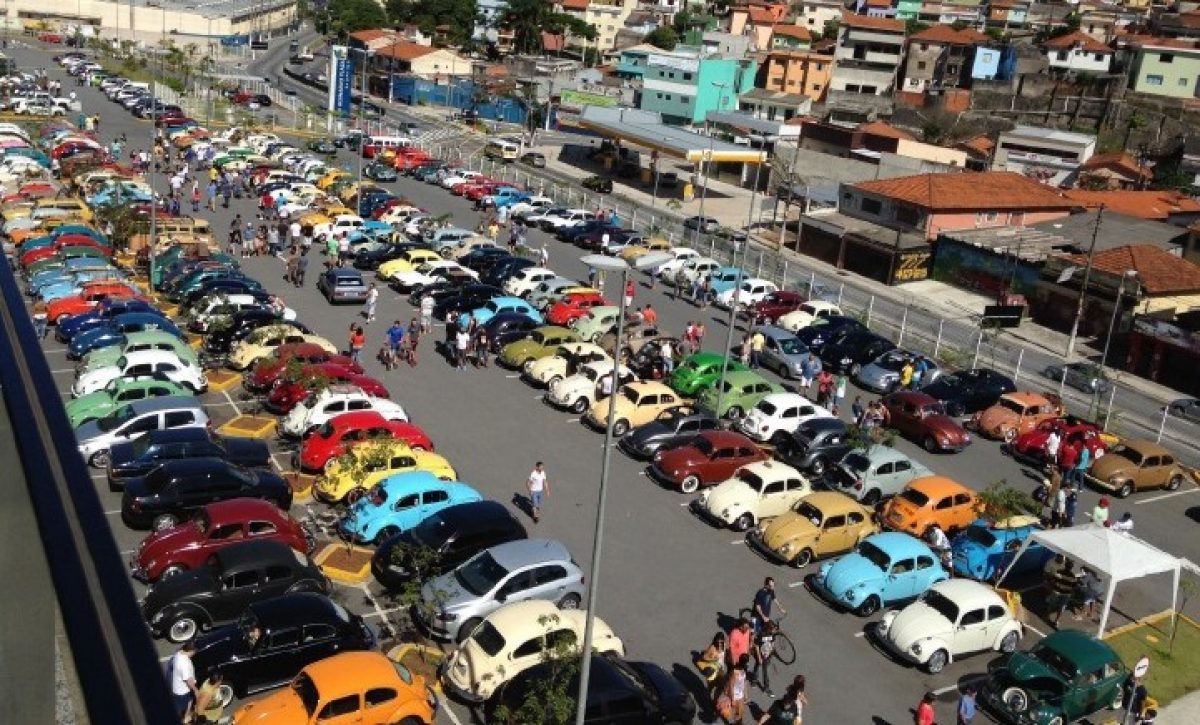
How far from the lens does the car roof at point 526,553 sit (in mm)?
18062

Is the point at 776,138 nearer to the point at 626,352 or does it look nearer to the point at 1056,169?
the point at 1056,169

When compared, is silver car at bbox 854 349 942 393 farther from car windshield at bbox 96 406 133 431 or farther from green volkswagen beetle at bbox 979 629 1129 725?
car windshield at bbox 96 406 133 431

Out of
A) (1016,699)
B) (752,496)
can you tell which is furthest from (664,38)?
(1016,699)

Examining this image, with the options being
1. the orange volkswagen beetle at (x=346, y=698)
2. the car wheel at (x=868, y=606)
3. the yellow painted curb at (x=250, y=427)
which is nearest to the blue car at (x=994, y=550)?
the car wheel at (x=868, y=606)

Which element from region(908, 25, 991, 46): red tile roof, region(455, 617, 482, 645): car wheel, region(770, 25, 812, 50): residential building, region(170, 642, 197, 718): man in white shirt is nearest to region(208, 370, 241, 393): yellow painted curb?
region(455, 617, 482, 645): car wheel

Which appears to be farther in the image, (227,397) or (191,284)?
(191,284)

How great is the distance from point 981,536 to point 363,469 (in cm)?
1263

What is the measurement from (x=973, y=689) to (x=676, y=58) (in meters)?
87.9

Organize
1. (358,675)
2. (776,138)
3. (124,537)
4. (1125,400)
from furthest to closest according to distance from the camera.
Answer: (776,138)
(1125,400)
(124,537)
(358,675)

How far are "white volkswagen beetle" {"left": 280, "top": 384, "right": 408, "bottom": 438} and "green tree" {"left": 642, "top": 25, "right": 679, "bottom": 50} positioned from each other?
383 feet

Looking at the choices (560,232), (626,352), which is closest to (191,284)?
(626,352)

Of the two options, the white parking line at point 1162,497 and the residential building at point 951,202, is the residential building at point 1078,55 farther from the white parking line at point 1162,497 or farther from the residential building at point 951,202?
the white parking line at point 1162,497

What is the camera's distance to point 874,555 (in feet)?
66.3

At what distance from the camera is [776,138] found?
77.1 meters
